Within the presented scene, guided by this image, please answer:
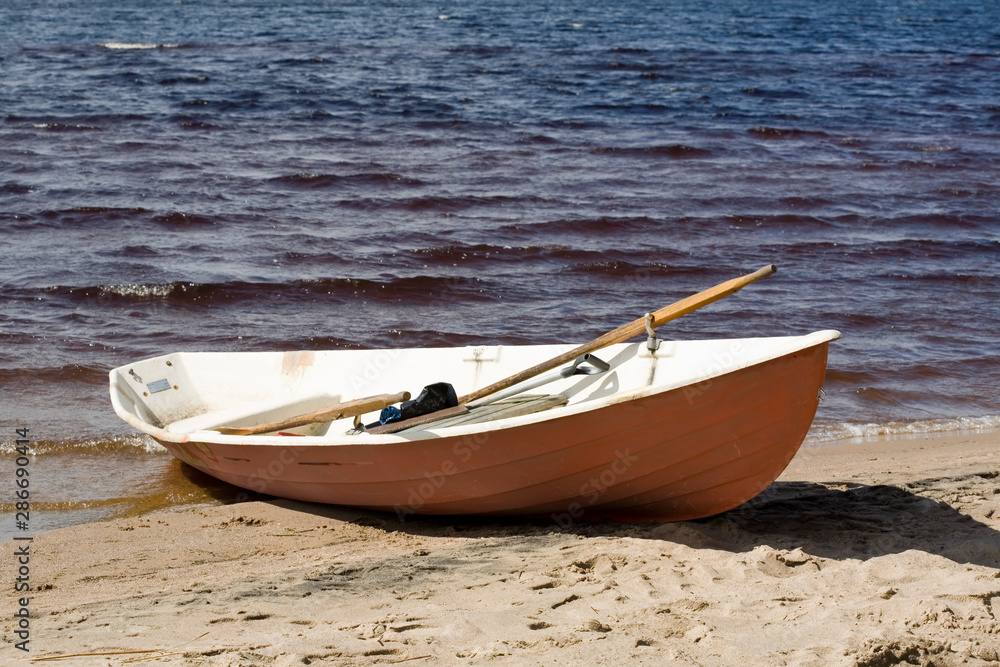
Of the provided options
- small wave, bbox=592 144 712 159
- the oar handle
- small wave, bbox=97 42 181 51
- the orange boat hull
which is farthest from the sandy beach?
small wave, bbox=97 42 181 51

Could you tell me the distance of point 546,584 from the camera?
4.34 m

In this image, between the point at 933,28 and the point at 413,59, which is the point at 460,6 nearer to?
the point at 413,59

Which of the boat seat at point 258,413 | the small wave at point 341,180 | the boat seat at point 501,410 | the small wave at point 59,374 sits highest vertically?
the small wave at point 341,180

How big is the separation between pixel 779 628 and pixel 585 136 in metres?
13.8

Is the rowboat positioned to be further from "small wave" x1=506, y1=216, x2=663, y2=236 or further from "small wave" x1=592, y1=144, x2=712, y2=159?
"small wave" x1=592, y1=144, x2=712, y2=159

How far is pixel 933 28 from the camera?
1336 inches

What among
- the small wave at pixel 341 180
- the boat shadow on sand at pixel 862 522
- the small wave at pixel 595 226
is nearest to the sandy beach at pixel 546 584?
the boat shadow on sand at pixel 862 522

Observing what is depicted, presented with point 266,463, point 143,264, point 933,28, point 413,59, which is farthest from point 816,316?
point 933,28

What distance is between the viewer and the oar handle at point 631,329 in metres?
5.16

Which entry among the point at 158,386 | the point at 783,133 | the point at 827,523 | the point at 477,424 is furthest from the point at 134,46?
the point at 827,523

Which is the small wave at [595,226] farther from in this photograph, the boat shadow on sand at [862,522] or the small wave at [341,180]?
the boat shadow on sand at [862,522]

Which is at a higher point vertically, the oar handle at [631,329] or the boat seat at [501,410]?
the oar handle at [631,329]

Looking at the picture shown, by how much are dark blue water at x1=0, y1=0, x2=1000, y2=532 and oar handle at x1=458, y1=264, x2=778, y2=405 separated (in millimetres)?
2313

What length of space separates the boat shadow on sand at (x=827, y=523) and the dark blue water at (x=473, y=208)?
150cm
